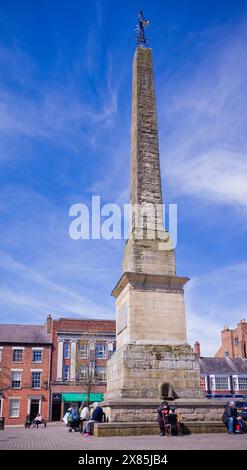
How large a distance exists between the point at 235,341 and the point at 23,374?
30.3 metres

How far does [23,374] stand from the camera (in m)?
43.1

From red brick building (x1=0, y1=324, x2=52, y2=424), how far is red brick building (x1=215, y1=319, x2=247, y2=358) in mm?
26326

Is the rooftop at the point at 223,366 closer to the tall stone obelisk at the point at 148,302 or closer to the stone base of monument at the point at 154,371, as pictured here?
the tall stone obelisk at the point at 148,302

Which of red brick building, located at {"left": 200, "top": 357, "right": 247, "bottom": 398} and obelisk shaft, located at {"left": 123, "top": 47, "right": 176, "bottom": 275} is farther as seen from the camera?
red brick building, located at {"left": 200, "top": 357, "right": 247, "bottom": 398}

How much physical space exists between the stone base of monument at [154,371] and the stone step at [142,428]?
94 centimetres

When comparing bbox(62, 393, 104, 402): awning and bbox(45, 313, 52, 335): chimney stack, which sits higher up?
bbox(45, 313, 52, 335): chimney stack

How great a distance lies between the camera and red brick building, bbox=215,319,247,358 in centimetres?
5669

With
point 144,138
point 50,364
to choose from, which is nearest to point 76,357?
point 50,364

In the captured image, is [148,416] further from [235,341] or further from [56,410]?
[235,341]

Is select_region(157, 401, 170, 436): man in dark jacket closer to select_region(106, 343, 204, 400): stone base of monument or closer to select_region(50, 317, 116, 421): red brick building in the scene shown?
select_region(106, 343, 204, 400): stone base of monument

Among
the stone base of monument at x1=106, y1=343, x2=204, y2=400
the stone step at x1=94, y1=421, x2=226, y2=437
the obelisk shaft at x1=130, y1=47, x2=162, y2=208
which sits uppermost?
the obelisk shaft at x1=130, y1=47, x2=162, y2=208

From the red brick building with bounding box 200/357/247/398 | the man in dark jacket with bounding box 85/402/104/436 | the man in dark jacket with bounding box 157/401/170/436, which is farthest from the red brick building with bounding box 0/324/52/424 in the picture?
the man in dark jacket with bounding box 157/401/170/436

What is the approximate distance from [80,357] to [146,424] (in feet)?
113

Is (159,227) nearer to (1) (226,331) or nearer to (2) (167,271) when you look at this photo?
(2) (167,271)
